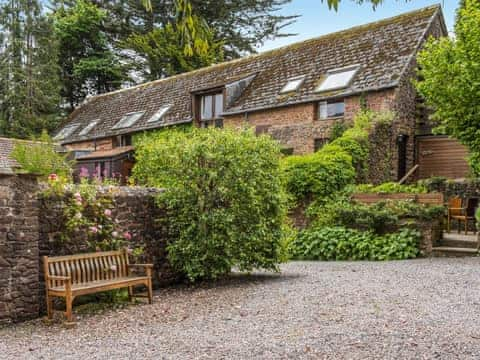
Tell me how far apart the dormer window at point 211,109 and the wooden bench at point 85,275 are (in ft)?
48.9

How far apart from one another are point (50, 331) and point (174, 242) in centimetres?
310

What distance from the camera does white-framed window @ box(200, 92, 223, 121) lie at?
2242cm

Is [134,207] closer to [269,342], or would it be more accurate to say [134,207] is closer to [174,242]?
[174,242]

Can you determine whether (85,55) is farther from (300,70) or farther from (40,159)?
(40,159)

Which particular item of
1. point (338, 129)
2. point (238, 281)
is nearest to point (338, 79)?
point (338, 129)

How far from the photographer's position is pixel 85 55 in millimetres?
39562

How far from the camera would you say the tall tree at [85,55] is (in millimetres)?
37656

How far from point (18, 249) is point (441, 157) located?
49.8ft

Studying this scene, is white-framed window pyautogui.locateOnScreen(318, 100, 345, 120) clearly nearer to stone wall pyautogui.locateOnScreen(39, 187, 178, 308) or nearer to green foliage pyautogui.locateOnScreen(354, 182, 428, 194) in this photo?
green foliage pyautogui.locateOnScreen(354, 182, 428, 194)

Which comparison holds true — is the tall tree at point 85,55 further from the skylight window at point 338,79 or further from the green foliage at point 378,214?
the green foliage at point 378,214

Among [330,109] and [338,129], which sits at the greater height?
[330,109]

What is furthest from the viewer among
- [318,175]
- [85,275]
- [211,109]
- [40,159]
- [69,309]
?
[211,109]

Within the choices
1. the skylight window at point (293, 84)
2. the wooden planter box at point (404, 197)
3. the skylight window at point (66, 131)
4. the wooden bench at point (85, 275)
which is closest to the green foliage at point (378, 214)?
the wooden planter box at point (404, 197)

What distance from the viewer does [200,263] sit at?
880 centimetres
